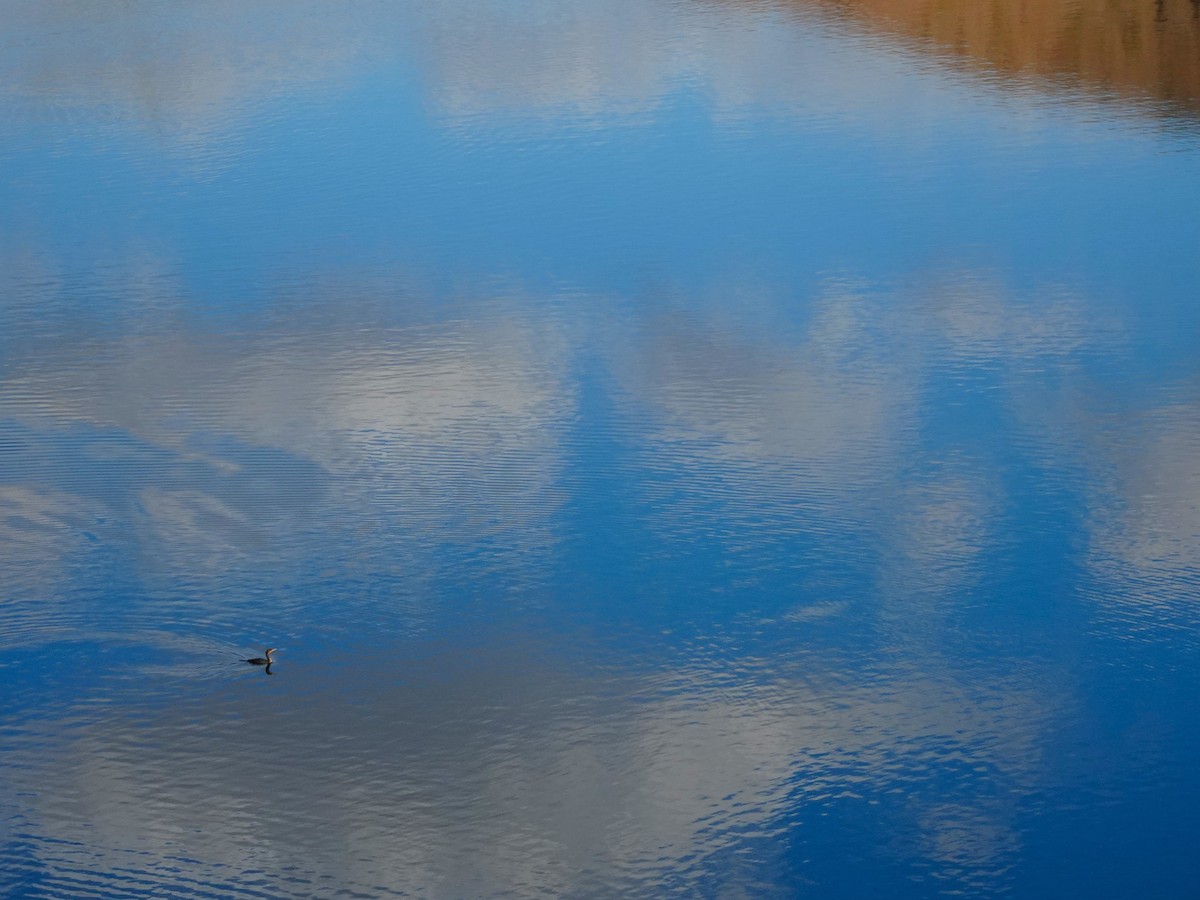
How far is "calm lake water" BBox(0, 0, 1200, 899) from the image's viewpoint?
16.2ft

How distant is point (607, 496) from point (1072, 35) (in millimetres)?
8090

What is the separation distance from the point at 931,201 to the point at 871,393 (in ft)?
8.50

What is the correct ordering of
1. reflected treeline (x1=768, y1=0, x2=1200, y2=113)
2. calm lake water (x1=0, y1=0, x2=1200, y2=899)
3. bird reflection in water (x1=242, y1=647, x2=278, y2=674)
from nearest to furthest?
calm lake water (x1=0, y1=0, x2=1200, y2=899), bird reflection in water (x1=242, y1=647, x2=278, y2=674), reflected treeline (x1=768, y1=0, x2=1200, y2=113)

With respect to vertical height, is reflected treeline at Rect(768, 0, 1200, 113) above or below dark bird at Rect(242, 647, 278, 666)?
above

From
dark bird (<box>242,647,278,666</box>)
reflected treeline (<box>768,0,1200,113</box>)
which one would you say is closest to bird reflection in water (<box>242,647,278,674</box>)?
dark bird (<box>242,647,278,666</box>)

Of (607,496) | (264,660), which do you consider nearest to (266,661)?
(264,660)

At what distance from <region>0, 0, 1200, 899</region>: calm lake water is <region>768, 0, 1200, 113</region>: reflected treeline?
355 mm

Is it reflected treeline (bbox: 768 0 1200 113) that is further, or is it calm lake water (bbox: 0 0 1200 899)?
reflected treeline (bbox: 768 0 1200 113)

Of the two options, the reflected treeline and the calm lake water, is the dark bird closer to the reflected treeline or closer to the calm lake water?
the calm lake water

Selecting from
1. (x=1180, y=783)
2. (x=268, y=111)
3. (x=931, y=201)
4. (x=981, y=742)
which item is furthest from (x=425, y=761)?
(x=268, y=111)

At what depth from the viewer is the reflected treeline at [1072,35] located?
11.8 m

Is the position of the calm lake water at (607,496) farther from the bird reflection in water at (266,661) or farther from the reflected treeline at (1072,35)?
the reflected treeline at (1072,35)

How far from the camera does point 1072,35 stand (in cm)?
1262

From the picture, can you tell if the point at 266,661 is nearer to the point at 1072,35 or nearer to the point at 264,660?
the point at 264,660
